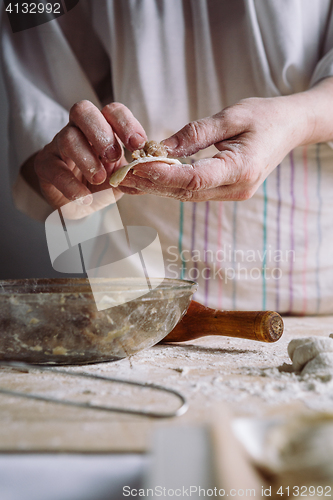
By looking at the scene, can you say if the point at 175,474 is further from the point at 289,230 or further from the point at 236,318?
the point at 289,230

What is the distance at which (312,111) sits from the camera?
75 centimetres

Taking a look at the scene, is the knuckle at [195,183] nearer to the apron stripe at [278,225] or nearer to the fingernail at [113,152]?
the fingernail at [113,152]

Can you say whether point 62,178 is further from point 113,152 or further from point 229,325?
point 229,325

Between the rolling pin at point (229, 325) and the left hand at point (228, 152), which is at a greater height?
the left hand at point (228, 152)

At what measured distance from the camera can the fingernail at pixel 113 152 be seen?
0.59 meters

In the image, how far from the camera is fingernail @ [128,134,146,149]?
1.93 ft

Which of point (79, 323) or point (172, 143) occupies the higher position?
point (172, 143)

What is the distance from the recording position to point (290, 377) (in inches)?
14.4

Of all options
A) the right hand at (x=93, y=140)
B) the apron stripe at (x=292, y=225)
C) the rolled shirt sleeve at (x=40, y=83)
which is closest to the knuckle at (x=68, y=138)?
the right hand at (x=93, y=140)

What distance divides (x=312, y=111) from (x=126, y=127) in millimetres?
375

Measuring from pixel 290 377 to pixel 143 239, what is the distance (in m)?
0.60

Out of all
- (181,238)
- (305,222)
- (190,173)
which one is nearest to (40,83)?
(181,238)

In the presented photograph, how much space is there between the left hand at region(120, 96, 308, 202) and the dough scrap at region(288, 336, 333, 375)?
267mm

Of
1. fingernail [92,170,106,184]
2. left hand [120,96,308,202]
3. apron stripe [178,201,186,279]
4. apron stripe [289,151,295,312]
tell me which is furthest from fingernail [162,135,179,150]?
apron stripe [289,151,295,312]
